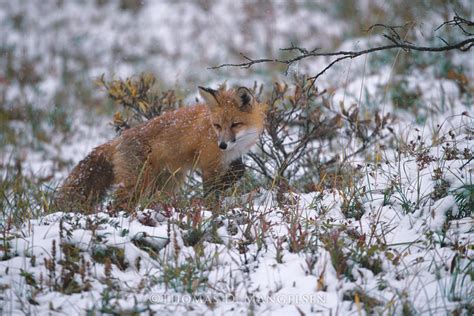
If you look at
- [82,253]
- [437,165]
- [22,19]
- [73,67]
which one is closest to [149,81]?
[82,253]

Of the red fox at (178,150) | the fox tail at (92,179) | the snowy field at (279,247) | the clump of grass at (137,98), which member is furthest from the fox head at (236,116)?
the fox tail at (92,179)

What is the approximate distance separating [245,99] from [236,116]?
0.75 feet

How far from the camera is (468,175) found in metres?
4.43

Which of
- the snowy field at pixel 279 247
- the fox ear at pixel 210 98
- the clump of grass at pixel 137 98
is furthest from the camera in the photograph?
the clump of grass at pixel 137 98

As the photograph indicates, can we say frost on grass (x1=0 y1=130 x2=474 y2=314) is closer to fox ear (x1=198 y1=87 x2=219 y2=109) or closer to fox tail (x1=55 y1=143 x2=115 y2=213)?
fox tail (x1=55 y1=143 x2=115 y2=213)

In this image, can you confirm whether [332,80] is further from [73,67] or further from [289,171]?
[73,67]

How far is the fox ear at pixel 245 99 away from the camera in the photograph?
558 cm

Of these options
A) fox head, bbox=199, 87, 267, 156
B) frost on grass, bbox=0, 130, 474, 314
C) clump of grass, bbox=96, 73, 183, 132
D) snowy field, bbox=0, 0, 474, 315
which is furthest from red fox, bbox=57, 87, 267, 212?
frost on grass, bbox=0, 130, 474, 314

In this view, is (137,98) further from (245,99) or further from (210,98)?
(245,99)

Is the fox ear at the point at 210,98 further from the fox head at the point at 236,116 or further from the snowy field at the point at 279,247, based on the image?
the snowy field at the point at 279,247

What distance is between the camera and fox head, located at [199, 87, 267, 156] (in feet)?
18.1

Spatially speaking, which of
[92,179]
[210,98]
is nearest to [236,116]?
[210,98]

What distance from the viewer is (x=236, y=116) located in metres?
5.64

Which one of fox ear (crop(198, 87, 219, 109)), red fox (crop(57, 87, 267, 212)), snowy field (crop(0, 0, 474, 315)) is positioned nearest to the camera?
snowy field (crop(0, 0, 474, 315))
